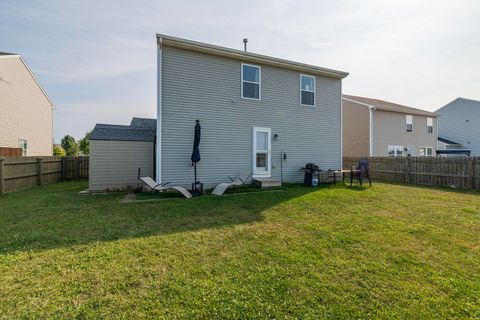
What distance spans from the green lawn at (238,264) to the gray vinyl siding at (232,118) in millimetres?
3423

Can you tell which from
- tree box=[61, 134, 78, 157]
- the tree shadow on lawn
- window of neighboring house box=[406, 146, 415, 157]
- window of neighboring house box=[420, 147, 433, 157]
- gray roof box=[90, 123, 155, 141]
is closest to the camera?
the tree shadow on lawn

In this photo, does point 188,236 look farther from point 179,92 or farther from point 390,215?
point 179,92

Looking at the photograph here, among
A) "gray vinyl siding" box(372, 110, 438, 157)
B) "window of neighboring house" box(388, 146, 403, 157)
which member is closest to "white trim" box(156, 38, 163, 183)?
"gray vinyl siding" box(372, 110, 438, 157)

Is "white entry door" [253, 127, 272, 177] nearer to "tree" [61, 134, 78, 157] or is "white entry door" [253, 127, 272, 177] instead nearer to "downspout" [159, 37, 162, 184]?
"downspout" [159, 37, 162, 184]

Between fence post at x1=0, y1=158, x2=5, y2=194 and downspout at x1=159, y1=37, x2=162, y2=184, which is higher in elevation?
downspout at x1=159, y1=37, x2=162, y2=184

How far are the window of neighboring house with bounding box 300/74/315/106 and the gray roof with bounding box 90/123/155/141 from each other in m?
6.75

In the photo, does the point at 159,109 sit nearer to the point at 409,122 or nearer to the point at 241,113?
the point at 241,113

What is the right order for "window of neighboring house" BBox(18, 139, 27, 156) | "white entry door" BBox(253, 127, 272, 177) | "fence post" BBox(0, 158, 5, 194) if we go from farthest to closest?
"window of neighboring house" BBox(18, 139, 27, 156)
"white entry door" BBox(253, 127, 272, 177)
"fence post" BBox(0, 158, 5, 194)

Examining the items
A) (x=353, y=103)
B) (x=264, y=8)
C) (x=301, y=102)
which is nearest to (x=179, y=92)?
(x=264, y=8)

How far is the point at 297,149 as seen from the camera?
10.7 metres

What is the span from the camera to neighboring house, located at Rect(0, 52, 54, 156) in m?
13.4

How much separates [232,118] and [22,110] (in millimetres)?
14555

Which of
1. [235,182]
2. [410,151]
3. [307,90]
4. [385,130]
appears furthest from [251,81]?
[410,151]

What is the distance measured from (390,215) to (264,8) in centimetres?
776
